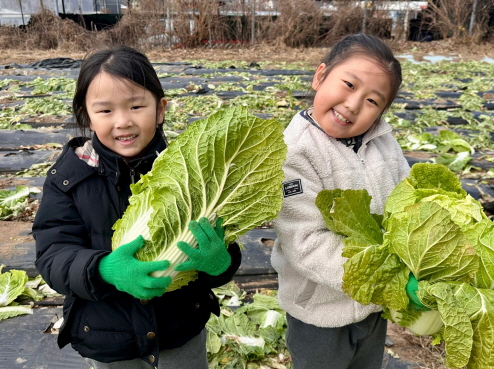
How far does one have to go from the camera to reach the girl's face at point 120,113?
172cm

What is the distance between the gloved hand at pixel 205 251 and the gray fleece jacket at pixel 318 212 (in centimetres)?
39

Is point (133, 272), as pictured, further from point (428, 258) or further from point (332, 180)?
point (428, 258)

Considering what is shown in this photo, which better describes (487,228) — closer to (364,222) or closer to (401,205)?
(401,205)

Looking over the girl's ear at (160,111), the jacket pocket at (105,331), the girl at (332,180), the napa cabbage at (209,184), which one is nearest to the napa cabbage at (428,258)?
the girl at (332,180)

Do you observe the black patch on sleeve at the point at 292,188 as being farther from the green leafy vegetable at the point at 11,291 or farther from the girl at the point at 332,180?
the green leafy vegetable at the point at 11,291

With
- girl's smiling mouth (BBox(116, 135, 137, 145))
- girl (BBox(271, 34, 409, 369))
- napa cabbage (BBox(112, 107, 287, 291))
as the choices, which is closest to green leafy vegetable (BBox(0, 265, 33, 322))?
napa cabbage (BBox(112, 107, 287, 291))

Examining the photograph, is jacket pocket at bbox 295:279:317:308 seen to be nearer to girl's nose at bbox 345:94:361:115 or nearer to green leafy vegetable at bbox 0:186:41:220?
girl's nose at bbox 345:94:361:115

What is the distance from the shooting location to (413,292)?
167 centimetres

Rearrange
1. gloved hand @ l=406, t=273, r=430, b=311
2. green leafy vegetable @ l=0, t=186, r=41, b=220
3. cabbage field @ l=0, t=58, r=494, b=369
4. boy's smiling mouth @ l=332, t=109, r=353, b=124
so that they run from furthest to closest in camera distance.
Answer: green leafy vegetable @ l=0, t=186, r=41, b=220, cabbage field @ l=0, t=58, r=494, b=369, boy's smiling mouth @ l=332, t=109, r=353, b=124, gloved hand @ l=406, t=273, r=430, b=311

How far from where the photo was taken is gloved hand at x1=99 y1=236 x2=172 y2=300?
1.53m

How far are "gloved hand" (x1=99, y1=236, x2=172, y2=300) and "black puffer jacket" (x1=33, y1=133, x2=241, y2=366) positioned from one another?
0.47 ft

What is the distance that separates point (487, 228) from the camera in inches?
66.9

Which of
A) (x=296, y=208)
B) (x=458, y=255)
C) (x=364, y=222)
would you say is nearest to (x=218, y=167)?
(x=296, y=208)

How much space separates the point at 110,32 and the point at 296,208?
810 inches
